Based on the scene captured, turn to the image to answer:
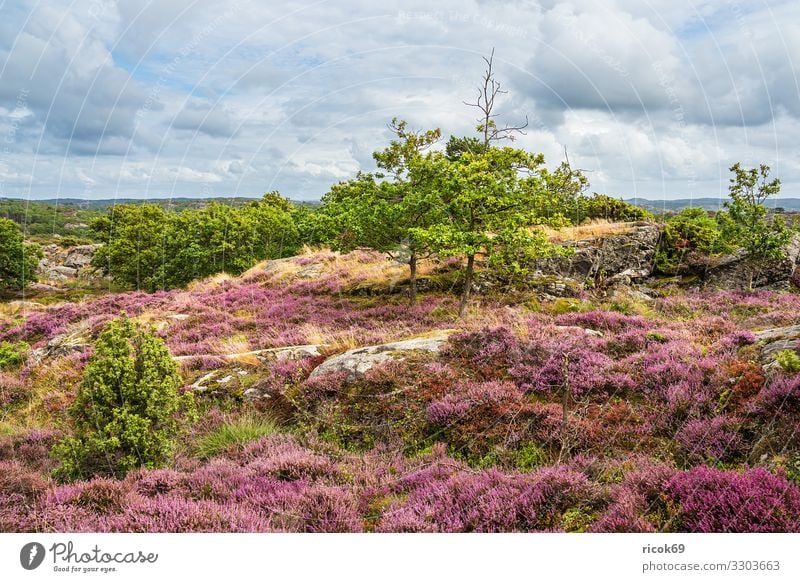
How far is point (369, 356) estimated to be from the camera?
987 cm

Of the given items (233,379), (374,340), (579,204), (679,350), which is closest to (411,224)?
(374,340)

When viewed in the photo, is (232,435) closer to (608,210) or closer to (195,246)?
(608,210)

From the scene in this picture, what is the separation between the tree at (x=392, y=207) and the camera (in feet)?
54.3

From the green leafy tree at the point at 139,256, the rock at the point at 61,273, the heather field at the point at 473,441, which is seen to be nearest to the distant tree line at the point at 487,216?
the heather field at the point at 473,441

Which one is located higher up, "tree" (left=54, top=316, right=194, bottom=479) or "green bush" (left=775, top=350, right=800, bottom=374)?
"green bush" (left=775, top=350, right=800, bottom=374)

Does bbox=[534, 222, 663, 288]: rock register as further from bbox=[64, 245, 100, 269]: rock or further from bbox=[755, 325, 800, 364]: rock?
bbox=[64, 245, 100, 269]: rock

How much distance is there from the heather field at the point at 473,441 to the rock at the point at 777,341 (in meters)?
0.16

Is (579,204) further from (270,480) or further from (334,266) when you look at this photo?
(270,480)

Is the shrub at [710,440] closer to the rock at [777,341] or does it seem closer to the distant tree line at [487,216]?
the rock at [777,341]

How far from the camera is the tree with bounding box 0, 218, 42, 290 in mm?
55344

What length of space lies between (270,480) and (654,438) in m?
5.18

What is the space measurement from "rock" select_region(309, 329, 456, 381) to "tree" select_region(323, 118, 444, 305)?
20.9 feet
